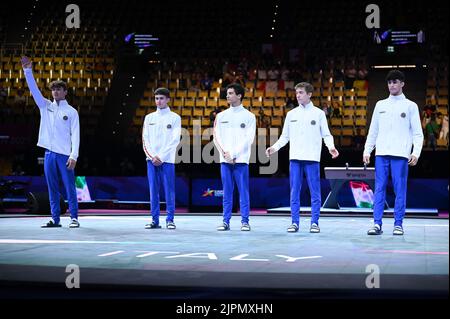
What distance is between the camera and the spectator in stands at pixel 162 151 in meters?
9.58

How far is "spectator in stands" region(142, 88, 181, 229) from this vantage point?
958 centimetres

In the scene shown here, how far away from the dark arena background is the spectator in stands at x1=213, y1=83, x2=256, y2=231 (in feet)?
1.69

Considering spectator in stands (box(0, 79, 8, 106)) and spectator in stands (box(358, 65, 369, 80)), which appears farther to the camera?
spectator in stands (box(358, 65, 369, 80))

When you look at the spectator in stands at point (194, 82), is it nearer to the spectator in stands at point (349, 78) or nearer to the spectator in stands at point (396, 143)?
the spectator in stands at point (349, 78)

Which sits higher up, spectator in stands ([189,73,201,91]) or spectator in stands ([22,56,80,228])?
spectator in stands ([189,73,201,91])

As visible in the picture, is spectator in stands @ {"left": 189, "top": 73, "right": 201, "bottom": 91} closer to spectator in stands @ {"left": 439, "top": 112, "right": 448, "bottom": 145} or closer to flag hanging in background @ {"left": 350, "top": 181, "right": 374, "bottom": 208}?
spectator in stands @ {"left": 439, "top": 112, "right": 448, "bottom": 145}

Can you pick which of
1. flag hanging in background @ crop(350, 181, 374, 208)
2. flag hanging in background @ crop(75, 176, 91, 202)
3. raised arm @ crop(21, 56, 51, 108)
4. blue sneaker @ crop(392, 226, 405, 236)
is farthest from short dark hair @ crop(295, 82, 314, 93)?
flag hanging in background @ crop(75, 176, 91, 202)

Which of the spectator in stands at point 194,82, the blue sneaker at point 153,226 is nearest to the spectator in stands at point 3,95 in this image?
the spectator in stands at point 194,82

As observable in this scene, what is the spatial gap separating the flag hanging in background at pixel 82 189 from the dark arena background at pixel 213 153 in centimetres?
4

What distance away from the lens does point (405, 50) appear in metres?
20.7

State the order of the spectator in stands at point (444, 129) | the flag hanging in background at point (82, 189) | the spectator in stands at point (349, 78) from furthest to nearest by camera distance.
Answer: the spectator in stands at point (349, 78)
the spectator in stands at point (444, 129)
the flag hanging in background at point (82, 189)

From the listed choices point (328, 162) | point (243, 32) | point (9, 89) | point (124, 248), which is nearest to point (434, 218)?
point (328, 162)

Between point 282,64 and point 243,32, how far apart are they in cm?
271

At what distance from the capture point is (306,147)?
9141 mm
